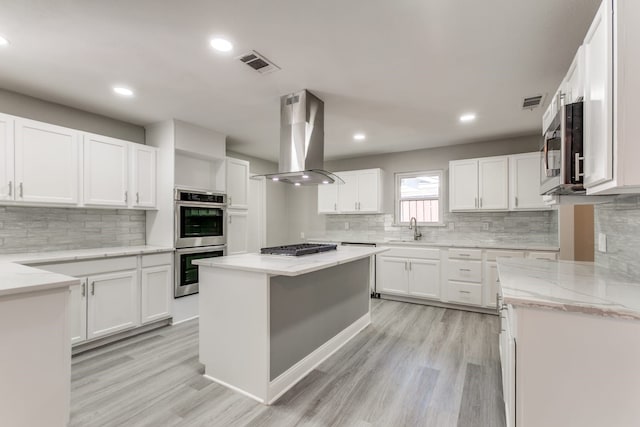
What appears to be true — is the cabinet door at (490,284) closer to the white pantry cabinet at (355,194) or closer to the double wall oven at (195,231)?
the white pantry cabinet at (355,194)

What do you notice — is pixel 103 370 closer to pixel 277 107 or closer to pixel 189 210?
pixel 189 210

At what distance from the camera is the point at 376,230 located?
5523mm

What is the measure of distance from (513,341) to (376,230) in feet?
13.6

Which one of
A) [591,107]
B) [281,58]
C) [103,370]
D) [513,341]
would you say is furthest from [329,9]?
[103,370]

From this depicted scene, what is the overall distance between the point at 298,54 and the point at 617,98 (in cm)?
187

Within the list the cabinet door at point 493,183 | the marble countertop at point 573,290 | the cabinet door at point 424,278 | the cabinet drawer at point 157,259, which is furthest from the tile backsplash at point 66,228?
the cabinet door at point 493,183

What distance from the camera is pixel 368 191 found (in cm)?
527

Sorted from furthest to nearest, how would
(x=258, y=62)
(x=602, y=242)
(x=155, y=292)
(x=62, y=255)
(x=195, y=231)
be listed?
(x=195, y=231)
(x=155, y=292)
(x=62, y=255)
(x=258, y=62)
(x=602, y=242)

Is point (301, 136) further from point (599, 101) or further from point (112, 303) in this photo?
point (112, 303)

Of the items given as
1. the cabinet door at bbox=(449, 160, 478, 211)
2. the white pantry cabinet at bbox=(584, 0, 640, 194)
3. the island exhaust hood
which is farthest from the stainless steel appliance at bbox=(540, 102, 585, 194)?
the cabinet door at bbox=(449, 160, 478, 211)

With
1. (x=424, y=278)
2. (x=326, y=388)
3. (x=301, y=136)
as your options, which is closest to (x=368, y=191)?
(x=424, y=278)

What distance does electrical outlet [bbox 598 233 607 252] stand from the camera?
→ 1.99m

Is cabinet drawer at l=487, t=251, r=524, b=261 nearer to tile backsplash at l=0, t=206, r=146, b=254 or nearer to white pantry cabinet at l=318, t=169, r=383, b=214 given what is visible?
white pantry cabinet at l=318, t=169, r=383, b=214

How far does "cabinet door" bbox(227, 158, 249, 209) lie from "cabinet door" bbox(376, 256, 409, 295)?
7.99ft
